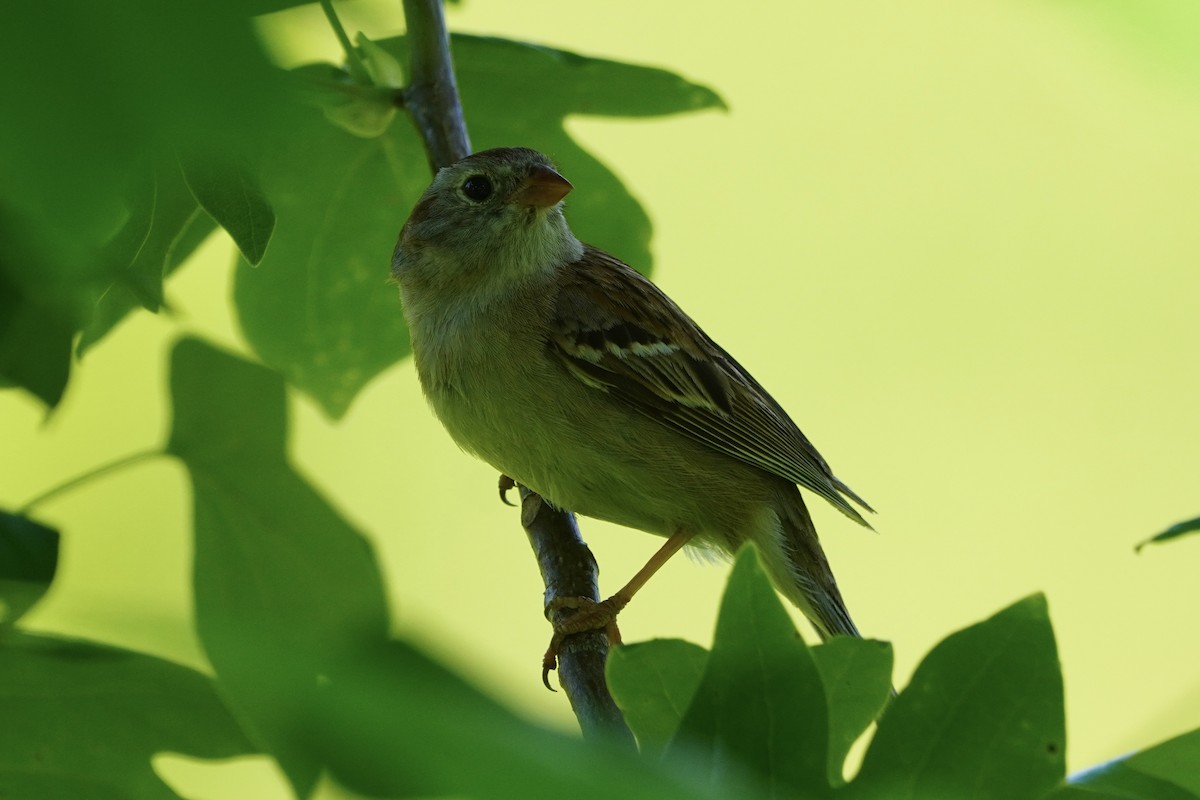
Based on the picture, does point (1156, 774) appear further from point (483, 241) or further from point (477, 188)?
point (483, 241)

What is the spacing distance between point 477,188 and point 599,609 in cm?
94

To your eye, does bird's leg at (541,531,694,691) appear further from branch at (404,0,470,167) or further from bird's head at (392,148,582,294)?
branch at (404,0,470,167)

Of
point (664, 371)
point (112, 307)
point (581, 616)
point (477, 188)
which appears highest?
point (477, 188)

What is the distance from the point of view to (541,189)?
2.42 m

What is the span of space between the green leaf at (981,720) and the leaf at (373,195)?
4.09ft

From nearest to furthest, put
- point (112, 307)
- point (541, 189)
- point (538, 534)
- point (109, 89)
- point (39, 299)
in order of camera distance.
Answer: point (109, 89) → point (39, 299) → point (112, 307) → point (538, 534) → point (541, 189)

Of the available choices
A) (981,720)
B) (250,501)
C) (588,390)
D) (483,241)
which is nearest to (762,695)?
(981,720)

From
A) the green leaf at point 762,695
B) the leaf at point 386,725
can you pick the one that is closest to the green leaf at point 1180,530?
the green leaf at point 762,695

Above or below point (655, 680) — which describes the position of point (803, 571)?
below

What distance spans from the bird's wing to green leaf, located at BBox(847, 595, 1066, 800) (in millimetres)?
1558

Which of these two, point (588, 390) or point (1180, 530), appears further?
point (588, 390)

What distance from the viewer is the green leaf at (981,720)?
0.82 m

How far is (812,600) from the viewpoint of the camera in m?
2.67

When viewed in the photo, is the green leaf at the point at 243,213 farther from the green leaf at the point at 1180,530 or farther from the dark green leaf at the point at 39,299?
the green leaf at the point at 1180,530
